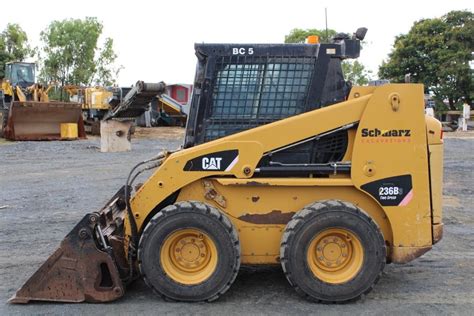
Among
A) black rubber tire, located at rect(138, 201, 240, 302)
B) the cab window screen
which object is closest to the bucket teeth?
black rubber tire, located at rect(138, 201, 240, 302)

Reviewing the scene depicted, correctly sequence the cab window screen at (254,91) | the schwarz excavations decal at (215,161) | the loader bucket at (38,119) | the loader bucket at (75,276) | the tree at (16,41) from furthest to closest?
the tree at (16,41), the loader bucket at (38,119), the cab window screen at (254,91), the schwarz excavations decal at (215,161), the loader bucket at (75,276)

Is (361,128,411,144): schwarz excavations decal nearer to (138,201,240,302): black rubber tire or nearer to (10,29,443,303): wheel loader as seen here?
(10,29,443,303): wheel loader

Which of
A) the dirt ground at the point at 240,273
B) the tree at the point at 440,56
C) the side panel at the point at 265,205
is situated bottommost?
the dirt ground at the point at 240,273

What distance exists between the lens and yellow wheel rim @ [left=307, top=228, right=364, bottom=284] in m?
4.65

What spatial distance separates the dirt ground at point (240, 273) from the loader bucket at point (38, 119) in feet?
33.8

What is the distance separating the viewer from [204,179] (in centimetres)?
482

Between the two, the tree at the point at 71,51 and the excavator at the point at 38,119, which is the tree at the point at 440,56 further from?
the tree at the point at 71,51

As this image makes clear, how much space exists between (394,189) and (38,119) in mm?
21197

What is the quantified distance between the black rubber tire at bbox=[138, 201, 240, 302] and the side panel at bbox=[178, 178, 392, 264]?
18 cm

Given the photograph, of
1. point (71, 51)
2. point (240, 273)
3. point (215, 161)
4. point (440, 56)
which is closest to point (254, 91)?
point (215, 161)

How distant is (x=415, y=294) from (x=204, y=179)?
2012 mm

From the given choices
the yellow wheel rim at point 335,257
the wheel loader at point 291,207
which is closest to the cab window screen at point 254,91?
the wheel loader at point 291,207

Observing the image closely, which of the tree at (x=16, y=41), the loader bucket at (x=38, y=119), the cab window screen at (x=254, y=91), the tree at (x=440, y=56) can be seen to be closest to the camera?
the cab window screen at (x=254, y=91)

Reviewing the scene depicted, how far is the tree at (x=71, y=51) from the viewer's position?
56.6m
